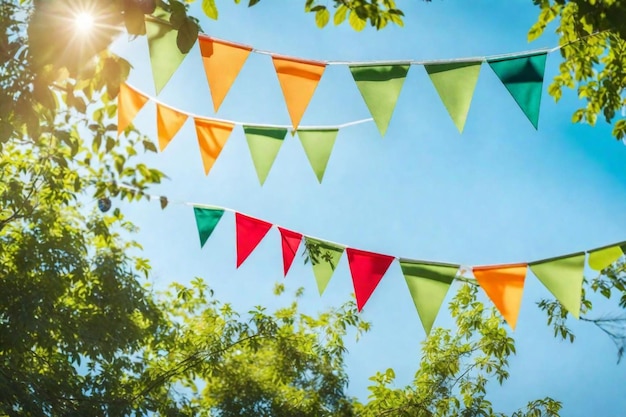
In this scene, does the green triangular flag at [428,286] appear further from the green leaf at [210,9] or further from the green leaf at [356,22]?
the green leaf at [210,9]

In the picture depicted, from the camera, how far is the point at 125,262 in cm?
729

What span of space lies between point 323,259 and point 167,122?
132cm

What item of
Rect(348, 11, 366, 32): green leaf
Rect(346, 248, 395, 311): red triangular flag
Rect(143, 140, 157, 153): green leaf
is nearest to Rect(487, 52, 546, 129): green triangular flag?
Rect(348, 11, 366, 32): green leaf

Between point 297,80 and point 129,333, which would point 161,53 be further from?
point 129,333

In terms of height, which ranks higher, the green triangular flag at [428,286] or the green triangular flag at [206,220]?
the green triangular flag at [206,220]

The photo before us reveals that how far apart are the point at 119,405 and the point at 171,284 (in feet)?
7.16

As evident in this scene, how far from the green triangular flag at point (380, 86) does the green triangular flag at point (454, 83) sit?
166 mm

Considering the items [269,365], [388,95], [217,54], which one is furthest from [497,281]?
[269,365]

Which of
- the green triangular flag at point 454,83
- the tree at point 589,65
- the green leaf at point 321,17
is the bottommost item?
the green triangular flag at point 454,83

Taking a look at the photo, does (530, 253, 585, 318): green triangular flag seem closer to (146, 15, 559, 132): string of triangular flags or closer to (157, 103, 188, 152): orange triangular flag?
(146, 15, 559, 132): string of triangular flags

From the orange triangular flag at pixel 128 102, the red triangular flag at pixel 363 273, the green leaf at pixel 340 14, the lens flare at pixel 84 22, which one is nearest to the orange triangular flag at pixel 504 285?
the red triangular flag at pixel 363 273

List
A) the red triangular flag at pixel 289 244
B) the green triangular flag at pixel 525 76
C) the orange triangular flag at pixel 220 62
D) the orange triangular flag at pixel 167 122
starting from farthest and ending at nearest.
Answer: the red triangular flag at pixel 289 244 < the orange triangular flag at pixel 167 122 < the orange triangular flag at pixel 220 62 < the green triangular flag at pixel 525 76

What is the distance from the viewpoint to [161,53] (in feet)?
9.82

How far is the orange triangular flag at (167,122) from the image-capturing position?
382cm
